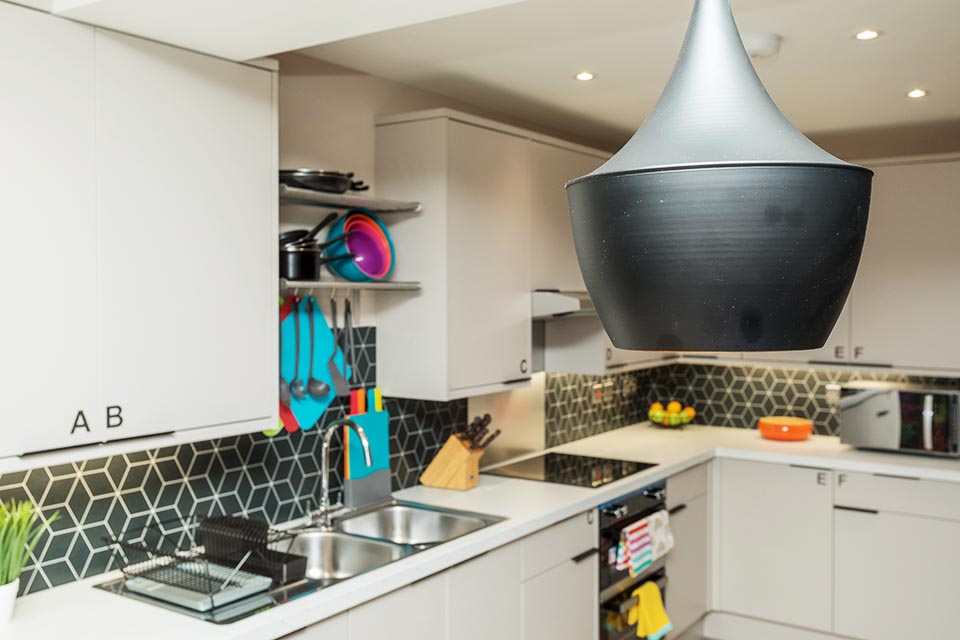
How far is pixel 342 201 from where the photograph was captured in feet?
8.95

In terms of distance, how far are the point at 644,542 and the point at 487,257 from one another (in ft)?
4.16

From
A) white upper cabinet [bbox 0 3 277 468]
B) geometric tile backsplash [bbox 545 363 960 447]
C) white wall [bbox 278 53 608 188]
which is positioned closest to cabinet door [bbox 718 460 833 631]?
geometric tile backsplash [bbox 545 363 960 447]

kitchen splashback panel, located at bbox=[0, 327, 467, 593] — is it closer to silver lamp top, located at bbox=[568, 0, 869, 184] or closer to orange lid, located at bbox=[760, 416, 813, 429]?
silver lamp top, located at bbox=[568, 0, 869, 184]

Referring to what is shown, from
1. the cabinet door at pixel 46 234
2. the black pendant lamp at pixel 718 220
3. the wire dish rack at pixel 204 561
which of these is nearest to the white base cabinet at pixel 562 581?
the wire dish rack at pixel 204 561

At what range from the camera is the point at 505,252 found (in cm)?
329

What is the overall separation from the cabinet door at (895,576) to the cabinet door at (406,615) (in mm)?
2245

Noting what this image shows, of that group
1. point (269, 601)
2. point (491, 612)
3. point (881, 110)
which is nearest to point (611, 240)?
point (269, 601)

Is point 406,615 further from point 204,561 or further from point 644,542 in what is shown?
point 644,542

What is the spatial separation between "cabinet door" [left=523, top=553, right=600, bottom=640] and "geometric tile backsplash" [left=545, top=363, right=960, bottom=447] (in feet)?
3.55

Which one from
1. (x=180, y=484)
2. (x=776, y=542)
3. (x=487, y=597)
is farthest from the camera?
(x=776, y=542)

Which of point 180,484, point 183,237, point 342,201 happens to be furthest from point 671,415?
point 183,237

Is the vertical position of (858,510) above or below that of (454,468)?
below

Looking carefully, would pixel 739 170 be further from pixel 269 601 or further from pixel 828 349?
pixel 828 349

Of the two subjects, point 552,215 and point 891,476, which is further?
point 891,476
